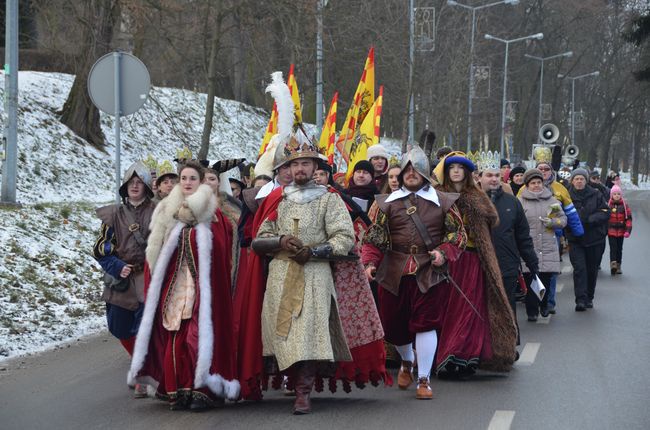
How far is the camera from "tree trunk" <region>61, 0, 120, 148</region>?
22.6 meters

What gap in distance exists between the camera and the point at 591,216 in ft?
49.5

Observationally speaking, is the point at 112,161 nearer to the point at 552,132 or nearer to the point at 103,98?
the point at 103,98

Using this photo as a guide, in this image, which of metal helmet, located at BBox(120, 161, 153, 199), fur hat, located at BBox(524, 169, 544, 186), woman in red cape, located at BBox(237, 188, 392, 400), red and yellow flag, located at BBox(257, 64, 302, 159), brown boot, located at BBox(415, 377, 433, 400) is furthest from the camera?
fur hat, located at BBox(524, 169, 544, 186)

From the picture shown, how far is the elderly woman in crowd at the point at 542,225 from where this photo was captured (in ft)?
44.4

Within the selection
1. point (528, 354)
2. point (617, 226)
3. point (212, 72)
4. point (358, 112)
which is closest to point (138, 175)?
point (528, 354)

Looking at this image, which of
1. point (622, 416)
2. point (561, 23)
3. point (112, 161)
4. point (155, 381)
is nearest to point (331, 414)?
point (155, 381)

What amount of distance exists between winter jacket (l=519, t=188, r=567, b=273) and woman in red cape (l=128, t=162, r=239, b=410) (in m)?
6.17

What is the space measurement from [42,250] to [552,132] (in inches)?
1003

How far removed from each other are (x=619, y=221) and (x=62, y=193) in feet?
33.3

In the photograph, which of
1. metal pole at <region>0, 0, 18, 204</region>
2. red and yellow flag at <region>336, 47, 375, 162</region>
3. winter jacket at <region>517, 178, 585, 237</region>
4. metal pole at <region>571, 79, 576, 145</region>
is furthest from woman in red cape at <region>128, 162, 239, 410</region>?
metal pole at <region>571, 79, 576, 145</region>

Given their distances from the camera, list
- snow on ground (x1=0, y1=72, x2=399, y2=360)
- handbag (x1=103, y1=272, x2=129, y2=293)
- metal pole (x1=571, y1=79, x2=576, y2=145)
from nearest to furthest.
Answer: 1. handbag (x1=103, y1=272, x2=129, y2=293)
2. snow on ground (x1=0, y1=72, x2=399, y2=360)
3. metal pole (x1=571, y1=79, x2=576, y2=145)

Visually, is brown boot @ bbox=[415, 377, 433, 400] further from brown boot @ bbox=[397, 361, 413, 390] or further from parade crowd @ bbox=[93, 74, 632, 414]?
brown boot @ bbox=[397, 361, 413, 390]

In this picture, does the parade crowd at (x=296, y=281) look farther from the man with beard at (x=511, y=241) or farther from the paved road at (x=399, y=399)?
the man with beard at (x=511, y=241)

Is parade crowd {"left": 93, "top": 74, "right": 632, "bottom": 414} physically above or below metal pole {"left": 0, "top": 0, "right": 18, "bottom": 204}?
below
